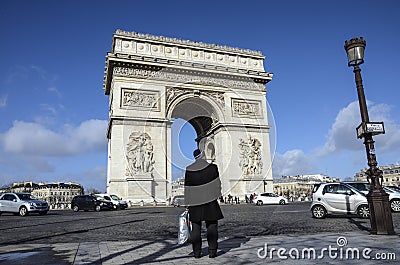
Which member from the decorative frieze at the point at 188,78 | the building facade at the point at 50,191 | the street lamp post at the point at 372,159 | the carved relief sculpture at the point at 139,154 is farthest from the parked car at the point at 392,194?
the building facade at the point at 50,191

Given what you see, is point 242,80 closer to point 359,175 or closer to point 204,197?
point 204,197

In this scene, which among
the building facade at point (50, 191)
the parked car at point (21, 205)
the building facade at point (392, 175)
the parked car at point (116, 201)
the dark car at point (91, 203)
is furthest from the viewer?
the building facade at point (50, 191)

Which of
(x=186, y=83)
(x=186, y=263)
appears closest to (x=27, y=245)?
(x=186, y=263)

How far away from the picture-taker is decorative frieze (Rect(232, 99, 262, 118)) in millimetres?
28922

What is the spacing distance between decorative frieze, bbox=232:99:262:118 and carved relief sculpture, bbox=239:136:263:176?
7.11ft

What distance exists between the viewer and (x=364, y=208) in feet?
35.2

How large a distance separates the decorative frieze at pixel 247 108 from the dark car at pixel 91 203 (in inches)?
512

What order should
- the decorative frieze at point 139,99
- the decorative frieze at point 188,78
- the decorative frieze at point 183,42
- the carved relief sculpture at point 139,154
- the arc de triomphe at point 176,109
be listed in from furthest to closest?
the decorative frieze at point 183,42 → the decorative frieze at point 188,78 → the decorative frieze at point 139,99 → the arc de triomphe at point 176,109 → the carved relief sculpture at point 139,154

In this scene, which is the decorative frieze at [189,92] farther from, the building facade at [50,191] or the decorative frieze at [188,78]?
the building facade at [50,191]

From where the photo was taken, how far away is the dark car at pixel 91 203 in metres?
21.6

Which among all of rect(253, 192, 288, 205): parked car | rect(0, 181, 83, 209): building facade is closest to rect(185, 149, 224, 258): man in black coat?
rect(253, 192, 288, 205): parked car

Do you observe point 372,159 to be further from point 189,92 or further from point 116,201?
point 189,92

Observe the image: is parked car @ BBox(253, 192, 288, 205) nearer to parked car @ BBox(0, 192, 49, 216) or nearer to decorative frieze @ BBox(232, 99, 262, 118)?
decorative frieze @ BBox(232, 99, 262, 118)

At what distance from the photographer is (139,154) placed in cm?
2425
